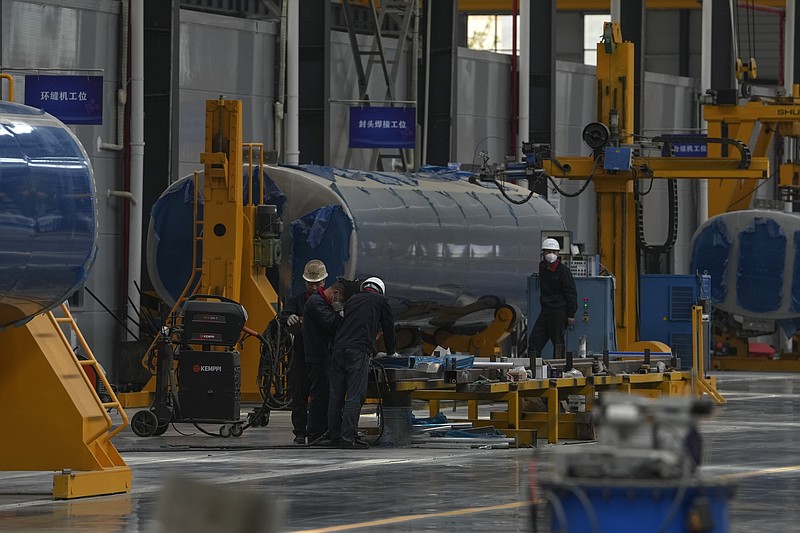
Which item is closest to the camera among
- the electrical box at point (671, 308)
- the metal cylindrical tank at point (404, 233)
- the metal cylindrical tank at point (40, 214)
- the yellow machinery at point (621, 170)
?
the metal cylindrical tank at point (40, 214)

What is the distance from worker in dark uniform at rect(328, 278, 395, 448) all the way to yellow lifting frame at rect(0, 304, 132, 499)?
3790 millimetres

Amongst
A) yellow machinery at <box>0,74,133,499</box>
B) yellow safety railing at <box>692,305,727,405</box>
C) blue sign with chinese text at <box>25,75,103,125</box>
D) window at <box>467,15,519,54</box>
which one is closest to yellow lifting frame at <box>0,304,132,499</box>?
yellow machinery at <box>0,74,133,499</box>

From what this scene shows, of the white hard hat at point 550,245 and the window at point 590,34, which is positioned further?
the window at point 590,34

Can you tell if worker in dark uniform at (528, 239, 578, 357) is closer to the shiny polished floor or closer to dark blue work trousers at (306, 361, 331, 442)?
the shiny polished floor

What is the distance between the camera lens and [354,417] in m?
15.9

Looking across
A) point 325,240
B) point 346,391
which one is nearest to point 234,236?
point 325,240

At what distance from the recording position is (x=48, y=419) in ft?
40.3

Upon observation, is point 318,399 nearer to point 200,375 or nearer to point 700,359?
point 200,375

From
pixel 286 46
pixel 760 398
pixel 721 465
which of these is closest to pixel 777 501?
pixel 721 465

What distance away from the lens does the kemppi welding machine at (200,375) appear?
16656mm

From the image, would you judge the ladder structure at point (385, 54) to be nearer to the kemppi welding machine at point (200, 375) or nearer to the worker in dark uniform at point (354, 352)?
the kemppi welding machine at point (200, 375)

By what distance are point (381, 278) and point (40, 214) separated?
10680mm

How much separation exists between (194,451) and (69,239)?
4.28m

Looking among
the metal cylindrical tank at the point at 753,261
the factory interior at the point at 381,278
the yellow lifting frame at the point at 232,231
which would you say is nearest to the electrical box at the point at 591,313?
the factory interior at the point at 381,278
